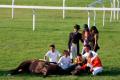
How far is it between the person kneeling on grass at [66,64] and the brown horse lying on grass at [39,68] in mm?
262

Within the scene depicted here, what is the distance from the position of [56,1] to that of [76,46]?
33.3m

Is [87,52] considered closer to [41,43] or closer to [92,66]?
[92,66]

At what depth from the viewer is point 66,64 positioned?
16750 millimetres

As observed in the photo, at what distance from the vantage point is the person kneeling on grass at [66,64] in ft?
54.4

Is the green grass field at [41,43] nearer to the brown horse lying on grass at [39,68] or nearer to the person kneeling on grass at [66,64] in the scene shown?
the brown horse lying on grass at [39,68]

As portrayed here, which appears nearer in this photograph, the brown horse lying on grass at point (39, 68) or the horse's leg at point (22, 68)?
the brown horse lying on grass at point (39, 68)

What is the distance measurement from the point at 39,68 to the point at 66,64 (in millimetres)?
973

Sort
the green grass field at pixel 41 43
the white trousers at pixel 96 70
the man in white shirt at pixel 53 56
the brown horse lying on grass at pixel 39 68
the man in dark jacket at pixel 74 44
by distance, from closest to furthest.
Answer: the brown horse lying on grass at pixel 39 68, the white trousers at pixel 96 70, the green grass field at pixel 41 43, the man in white shirt at pixel 53 56, the man in dark jacket at pixel 74 44

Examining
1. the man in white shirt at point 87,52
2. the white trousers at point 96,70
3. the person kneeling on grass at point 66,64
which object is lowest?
the white trousers at point 96,70

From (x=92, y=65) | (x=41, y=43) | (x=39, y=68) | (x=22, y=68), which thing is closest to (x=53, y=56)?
(x=39, y=68)

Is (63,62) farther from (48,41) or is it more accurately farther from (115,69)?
(48,41)

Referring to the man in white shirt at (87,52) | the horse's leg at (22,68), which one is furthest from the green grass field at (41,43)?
the man in white shirt at (87,52)

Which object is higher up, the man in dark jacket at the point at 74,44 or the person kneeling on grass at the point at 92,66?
the man in dark jacket at the point at 74,44

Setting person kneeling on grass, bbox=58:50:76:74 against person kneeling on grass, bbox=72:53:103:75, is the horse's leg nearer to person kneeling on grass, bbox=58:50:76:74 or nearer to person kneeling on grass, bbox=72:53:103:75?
person kneeling on grass, bbox=58:50:76:74
